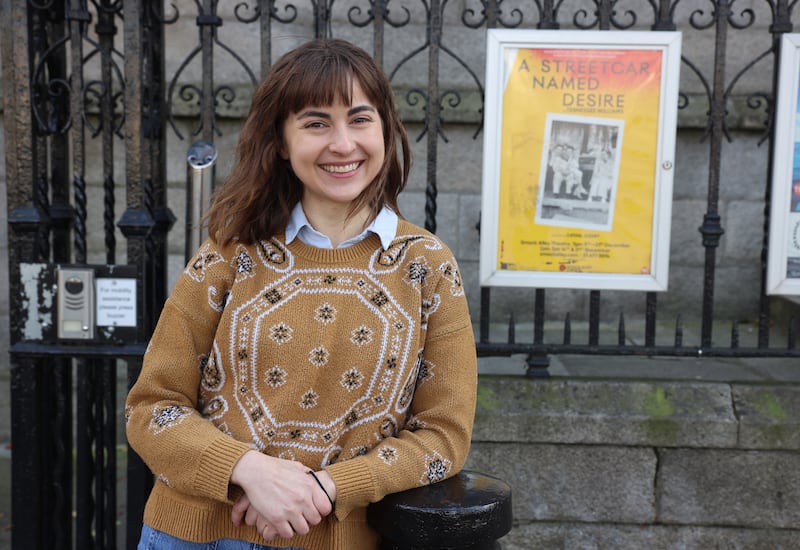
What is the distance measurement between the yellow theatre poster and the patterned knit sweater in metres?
1.29

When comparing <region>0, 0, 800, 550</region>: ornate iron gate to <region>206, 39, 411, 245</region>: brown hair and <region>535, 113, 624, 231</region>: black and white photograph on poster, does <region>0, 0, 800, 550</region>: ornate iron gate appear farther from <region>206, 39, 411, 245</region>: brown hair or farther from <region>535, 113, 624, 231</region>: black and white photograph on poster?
<region>206, 39, 411, 245</region>: brown hair

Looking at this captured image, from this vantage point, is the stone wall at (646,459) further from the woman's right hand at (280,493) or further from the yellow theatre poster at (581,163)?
the woman's right hand at (280,493)

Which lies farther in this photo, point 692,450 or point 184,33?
point 184,33

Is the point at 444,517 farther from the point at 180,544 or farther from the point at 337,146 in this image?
the point at 337,146

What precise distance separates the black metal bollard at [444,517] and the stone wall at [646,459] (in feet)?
5.12

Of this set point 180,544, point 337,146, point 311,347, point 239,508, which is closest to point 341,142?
point 337,146

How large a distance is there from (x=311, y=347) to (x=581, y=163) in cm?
165

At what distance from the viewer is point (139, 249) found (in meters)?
2.76

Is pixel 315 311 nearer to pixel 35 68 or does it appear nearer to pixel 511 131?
pixel 511 131

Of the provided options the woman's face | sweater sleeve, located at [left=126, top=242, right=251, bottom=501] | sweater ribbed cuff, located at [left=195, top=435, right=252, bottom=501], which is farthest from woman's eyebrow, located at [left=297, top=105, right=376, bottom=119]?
sweater ribbed cuff, located at [left=195, top=435, right=252, bottom=501]

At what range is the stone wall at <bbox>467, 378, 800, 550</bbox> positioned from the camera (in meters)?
3.17

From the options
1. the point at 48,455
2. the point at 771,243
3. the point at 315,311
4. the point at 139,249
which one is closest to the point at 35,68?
the point at 139,249

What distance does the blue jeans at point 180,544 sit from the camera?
1.72 meters

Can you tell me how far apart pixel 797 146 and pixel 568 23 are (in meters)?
1.95
